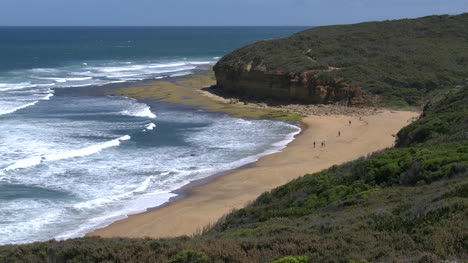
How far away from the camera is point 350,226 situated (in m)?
10.5

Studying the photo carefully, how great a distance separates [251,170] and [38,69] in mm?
57646

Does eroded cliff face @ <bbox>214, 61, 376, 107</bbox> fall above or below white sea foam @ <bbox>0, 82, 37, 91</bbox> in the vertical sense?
above

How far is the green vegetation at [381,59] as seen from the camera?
47.1 metres

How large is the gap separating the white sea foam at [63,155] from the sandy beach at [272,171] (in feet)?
27.5

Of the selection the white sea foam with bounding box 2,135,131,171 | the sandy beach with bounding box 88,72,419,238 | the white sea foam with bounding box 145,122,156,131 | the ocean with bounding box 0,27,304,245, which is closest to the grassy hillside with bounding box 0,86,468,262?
the sandy beach with bounding box 88,72,419,238

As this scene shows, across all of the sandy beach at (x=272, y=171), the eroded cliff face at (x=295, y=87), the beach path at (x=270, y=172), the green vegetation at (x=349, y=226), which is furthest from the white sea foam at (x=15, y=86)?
the green vegetation at (x=349, y=226)

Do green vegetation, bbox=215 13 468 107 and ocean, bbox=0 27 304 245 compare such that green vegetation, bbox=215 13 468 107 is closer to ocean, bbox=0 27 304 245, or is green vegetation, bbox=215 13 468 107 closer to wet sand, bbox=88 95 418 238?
wet sand, bbox=88 95 418 238

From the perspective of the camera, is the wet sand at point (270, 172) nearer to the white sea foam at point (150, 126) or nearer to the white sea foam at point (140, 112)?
the white sea foam at point (150, 126)

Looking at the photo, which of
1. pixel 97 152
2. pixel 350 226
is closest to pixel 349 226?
pixel 350 226

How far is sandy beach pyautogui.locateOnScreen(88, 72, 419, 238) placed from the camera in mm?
19594

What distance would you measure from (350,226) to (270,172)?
1559cm

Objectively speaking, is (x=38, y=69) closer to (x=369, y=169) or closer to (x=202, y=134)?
(x=202, y=134)

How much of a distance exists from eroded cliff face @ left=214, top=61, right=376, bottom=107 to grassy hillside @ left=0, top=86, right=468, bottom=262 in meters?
28.9

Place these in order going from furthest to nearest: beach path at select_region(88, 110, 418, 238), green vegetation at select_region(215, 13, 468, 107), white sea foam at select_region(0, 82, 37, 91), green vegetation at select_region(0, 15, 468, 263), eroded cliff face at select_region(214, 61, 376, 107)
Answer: white sea foam at select_region(0, 82, 37, 91)
green vegetation at select_region(215, 13, 468, 107)
eroded cliff face at select_region(214, 61, 376, 107)
beach path at select_region(88, 110, 418, 238)
green vegetation at select_region(0, 15, 468, 263)
